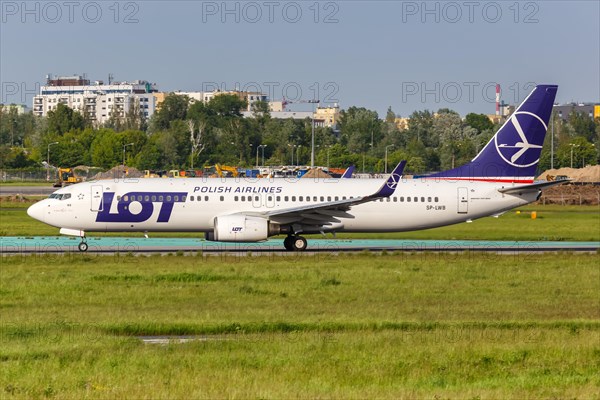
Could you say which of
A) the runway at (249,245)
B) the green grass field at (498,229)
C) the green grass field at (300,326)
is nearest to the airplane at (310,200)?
the runway at (249,245)

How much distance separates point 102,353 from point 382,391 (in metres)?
6.15

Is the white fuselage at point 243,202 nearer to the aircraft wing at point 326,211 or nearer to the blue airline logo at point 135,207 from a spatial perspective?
the blue airline logo at point 135,207

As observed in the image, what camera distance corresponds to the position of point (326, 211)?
4588 cm

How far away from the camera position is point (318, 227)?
46750 millimetres

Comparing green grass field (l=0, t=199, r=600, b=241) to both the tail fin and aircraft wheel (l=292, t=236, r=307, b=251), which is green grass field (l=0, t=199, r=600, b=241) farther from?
aircraft wheel (l=292, t=236, r=307, b=251)

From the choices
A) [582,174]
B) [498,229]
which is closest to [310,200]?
[498,229]

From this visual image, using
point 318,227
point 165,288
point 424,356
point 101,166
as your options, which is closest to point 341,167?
point 101,166

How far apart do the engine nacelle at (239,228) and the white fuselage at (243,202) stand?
133 cm

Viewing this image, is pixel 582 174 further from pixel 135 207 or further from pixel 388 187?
pixel 135 207

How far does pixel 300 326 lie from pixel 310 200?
2225cm

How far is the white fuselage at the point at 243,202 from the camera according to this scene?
148 ft

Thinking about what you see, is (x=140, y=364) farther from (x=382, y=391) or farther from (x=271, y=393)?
(x=382, y=391)

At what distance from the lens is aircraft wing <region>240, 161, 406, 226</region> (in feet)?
146

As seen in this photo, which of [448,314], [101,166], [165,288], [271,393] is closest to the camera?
[271,393]
